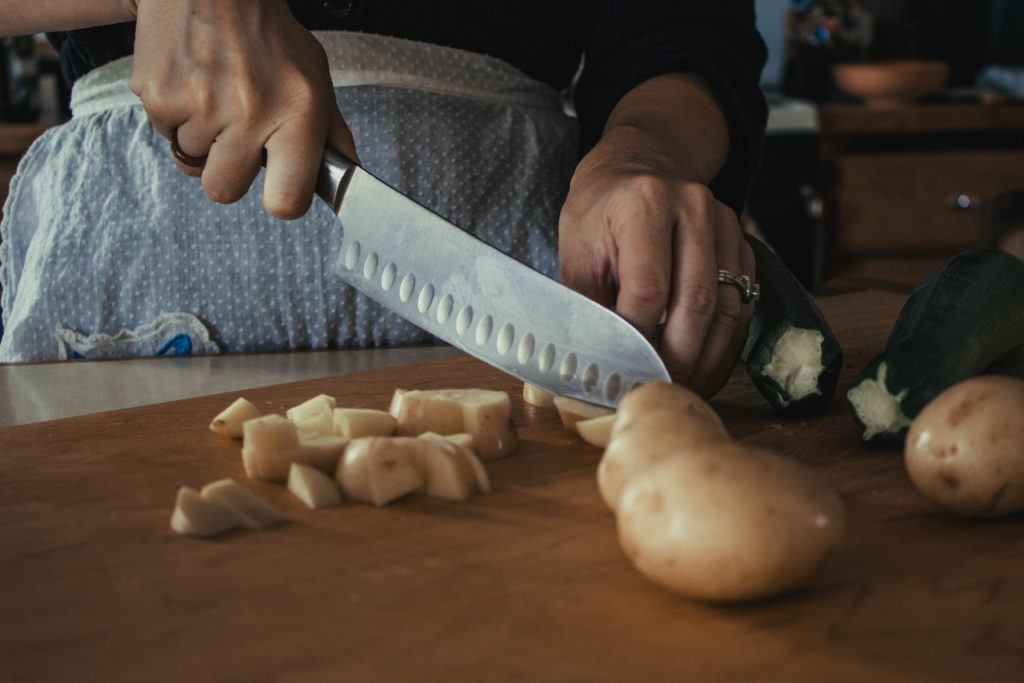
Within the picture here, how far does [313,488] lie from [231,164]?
36 cm

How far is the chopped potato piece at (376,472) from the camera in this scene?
80 centimetres

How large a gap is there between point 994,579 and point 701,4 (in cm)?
94

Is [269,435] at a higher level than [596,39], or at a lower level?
lower

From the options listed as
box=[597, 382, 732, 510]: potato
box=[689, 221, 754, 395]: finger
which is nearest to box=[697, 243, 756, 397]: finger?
box=[689, 221, 754, 395]: finger

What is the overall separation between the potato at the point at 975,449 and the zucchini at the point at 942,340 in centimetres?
15

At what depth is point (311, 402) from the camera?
3.25ft

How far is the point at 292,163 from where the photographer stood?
0.97m

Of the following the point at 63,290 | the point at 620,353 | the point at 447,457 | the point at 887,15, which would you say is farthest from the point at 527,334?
the point at 887,15

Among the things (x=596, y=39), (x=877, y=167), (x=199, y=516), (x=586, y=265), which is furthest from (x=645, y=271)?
(x=877, y=167)

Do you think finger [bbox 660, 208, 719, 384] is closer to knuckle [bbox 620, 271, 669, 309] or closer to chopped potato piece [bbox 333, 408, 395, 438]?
knuckle [bbox 620, 271, 669, 309]

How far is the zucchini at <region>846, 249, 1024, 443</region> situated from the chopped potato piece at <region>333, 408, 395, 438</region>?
0.43 m

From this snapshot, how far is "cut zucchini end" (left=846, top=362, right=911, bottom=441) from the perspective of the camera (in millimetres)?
907

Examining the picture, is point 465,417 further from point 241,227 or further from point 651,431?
point 241,227

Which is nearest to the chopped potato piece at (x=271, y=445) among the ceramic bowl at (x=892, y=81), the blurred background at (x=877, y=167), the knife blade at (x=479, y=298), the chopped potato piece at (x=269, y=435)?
the chopped potato piece at (x=269, y=435)
